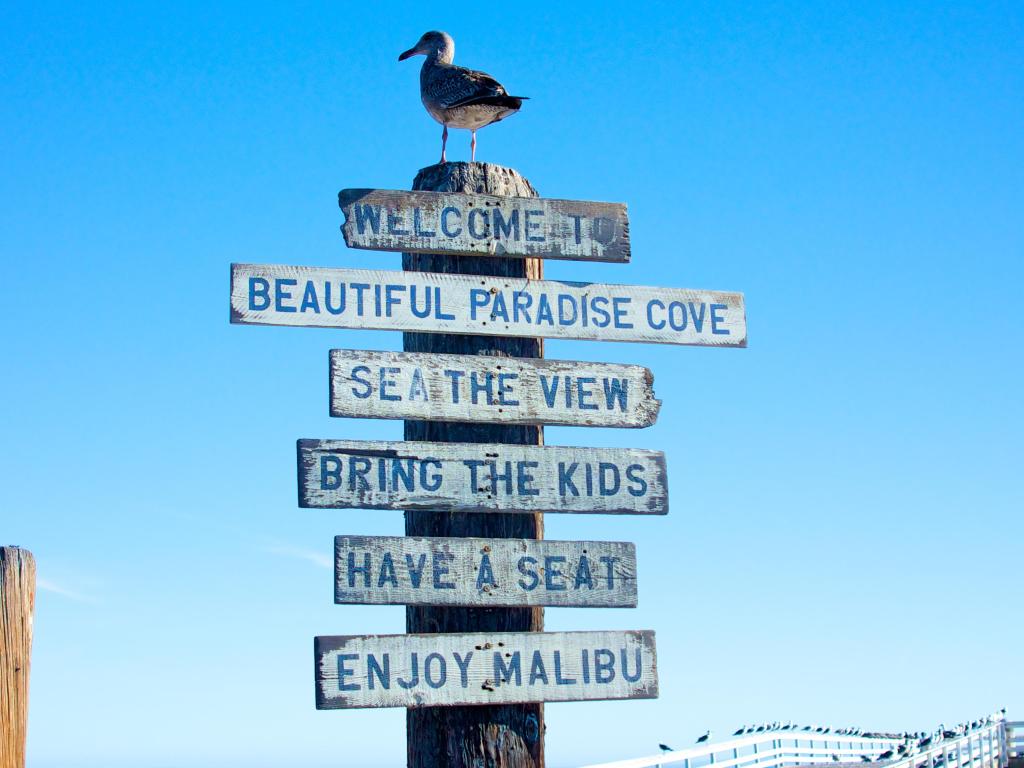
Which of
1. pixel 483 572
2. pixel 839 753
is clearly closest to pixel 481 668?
pixel 483 572

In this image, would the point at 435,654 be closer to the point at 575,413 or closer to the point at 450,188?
the point at 575,413

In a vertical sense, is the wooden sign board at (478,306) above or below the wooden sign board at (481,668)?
above

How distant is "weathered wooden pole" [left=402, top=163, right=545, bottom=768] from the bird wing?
0.71 m

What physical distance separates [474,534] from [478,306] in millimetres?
1109

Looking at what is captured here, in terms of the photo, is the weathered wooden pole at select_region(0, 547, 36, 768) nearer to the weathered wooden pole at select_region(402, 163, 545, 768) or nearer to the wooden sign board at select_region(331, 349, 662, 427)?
the wooden sign board at select_region(331, 349, 662, 427)

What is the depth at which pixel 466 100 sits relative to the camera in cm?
680

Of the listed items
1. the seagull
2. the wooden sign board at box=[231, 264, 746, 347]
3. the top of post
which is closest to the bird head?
the seagull

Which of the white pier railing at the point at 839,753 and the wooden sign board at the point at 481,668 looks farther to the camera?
the white pier railing at the point at 839,753

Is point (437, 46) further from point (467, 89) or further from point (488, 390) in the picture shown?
point (488, 390)

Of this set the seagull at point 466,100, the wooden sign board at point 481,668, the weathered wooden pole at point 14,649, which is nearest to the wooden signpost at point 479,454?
the wooden sign board at point 481,668

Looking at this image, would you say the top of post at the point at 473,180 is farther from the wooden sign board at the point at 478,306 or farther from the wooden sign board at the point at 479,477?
the wooden sign board at the point at 479,477

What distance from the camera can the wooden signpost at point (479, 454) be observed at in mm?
5434

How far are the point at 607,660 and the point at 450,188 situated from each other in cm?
248

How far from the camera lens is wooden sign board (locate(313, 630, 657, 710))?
527cm
